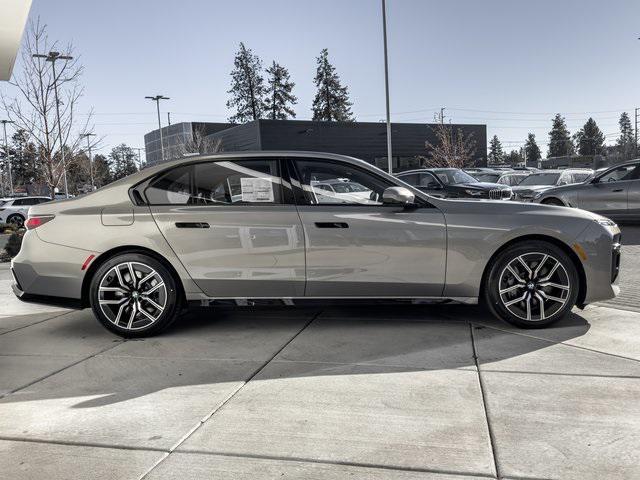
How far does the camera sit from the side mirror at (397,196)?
4.65 meters

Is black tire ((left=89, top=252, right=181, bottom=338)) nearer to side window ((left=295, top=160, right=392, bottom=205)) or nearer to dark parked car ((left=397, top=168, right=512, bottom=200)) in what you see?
side window ((left=295, top=160, right=392, bottom=205))

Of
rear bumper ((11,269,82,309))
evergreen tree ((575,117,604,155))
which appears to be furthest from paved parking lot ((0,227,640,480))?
evergreen tree ((575,117,604,155))

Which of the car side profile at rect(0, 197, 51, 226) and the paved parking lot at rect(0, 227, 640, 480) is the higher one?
the car side profile at rect(0, 197, 51, 226)

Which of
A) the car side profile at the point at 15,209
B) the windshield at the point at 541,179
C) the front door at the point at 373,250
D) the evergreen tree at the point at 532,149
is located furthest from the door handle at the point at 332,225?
the evergreen tree at the point at 532,149

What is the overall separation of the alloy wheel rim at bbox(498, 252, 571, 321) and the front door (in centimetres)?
58

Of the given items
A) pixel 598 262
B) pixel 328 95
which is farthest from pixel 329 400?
pixel 328 95

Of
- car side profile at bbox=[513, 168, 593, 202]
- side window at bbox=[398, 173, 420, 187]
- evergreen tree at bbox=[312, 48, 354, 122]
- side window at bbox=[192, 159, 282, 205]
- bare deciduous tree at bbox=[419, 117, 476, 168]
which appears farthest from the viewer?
evergreen tree at bbox=[312, 48, 354, 122]

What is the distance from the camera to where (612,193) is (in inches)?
484

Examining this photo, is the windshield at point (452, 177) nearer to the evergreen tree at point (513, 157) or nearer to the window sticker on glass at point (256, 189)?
the window sticker on glass at point (256, 189)

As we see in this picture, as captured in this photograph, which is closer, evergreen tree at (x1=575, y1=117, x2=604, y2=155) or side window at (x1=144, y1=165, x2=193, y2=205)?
side window at (x1=144, y1=165, x2=193, y2=205)

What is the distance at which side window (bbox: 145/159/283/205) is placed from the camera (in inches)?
192

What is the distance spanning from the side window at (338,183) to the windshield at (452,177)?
10.6 meters

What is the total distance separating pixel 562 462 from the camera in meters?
2.62

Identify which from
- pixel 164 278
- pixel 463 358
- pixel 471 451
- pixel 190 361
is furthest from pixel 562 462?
pixel 164 278
